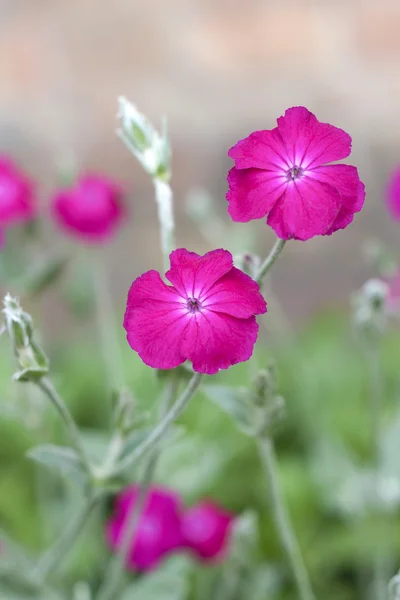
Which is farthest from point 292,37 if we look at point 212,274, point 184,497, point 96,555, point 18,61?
point 212,274

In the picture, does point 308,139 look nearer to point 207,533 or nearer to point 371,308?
point 371,308

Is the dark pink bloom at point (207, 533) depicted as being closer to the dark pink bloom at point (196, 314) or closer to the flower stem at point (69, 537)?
the flower stem at point (69, 537)

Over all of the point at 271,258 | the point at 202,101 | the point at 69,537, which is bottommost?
the point at 69,537

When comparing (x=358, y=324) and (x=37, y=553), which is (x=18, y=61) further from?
(x=358, y=324)

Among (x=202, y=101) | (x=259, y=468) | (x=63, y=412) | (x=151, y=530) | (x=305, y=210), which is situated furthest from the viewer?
(x=202, y=101)

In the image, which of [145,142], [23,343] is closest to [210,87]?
[145,142]

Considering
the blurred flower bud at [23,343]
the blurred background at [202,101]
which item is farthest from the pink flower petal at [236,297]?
the blurred background at [202,101]
